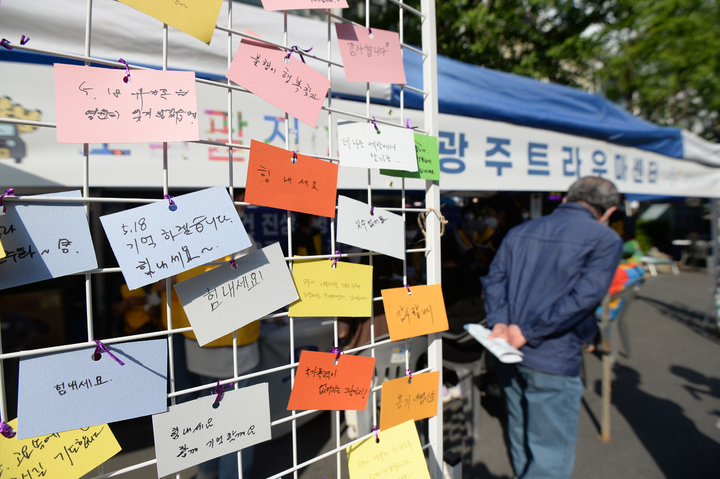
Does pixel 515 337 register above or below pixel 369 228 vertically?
below

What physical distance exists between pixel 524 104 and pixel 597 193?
2.34 feet

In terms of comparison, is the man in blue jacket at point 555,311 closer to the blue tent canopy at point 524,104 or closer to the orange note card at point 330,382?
the blue tent canopy at point 524,104

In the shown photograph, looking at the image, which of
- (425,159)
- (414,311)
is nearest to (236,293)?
(414,311)

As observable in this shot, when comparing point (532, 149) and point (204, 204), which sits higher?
point (532, 149)

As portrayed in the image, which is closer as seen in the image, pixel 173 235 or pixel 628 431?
pixel 173 235

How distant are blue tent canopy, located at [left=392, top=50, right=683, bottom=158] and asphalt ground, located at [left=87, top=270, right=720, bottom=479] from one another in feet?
6.28

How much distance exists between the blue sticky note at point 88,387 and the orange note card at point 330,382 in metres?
0.27

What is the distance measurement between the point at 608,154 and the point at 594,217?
39.6 inches

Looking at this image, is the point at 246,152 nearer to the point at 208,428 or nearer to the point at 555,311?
the point at 208,428

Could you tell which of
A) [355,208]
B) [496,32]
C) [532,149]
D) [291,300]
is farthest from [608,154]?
[496,32]

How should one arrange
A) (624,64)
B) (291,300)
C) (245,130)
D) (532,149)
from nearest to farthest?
(291,300)
(245,130)
(532,149)
(624,64)

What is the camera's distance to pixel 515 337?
171 centimetres

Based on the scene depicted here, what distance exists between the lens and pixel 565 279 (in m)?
1.63

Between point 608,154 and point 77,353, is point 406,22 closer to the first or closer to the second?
point 608,154
